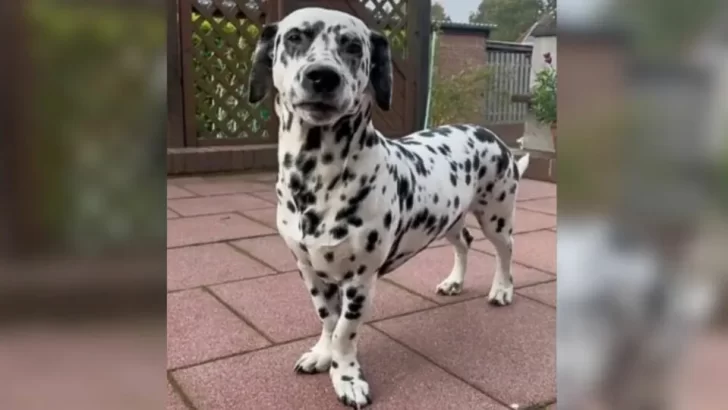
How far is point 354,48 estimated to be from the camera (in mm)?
1690

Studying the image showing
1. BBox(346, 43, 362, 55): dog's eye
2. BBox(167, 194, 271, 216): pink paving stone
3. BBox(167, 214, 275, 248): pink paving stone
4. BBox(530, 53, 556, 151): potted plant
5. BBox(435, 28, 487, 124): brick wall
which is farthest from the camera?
BBox(435, 28, 487, 124): brick wall

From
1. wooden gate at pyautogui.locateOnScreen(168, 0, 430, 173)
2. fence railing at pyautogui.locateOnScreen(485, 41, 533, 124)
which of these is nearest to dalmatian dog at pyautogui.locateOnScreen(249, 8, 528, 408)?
wooden gate at pyautogui.locateOnScreen(168, 0, 430, 173)

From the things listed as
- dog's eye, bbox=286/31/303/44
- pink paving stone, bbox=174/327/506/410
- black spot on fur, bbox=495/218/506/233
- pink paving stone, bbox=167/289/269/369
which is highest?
dog's eye, bbox=286/31/303/44

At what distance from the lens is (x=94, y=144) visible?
0.54 meters

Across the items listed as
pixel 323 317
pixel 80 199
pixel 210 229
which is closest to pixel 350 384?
pixel 323 317

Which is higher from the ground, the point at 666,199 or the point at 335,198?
the point at 666,199

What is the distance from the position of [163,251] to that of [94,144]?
0.11 m

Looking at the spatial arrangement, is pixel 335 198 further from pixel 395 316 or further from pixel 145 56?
pixel 145 56

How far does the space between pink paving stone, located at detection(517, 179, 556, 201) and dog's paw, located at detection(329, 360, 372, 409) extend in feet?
11.0

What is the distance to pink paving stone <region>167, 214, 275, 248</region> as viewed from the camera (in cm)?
364

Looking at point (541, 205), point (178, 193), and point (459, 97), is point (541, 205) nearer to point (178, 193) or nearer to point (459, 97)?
point (459, 97)

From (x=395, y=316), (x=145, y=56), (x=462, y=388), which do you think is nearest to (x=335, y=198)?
(x=462, y=388)

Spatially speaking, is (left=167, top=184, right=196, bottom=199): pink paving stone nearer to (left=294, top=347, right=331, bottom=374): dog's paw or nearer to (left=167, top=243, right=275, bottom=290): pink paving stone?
(left=167, top=243, right=275, bottom=290): pink paving stone

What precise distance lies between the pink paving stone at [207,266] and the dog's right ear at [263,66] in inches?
47.9
